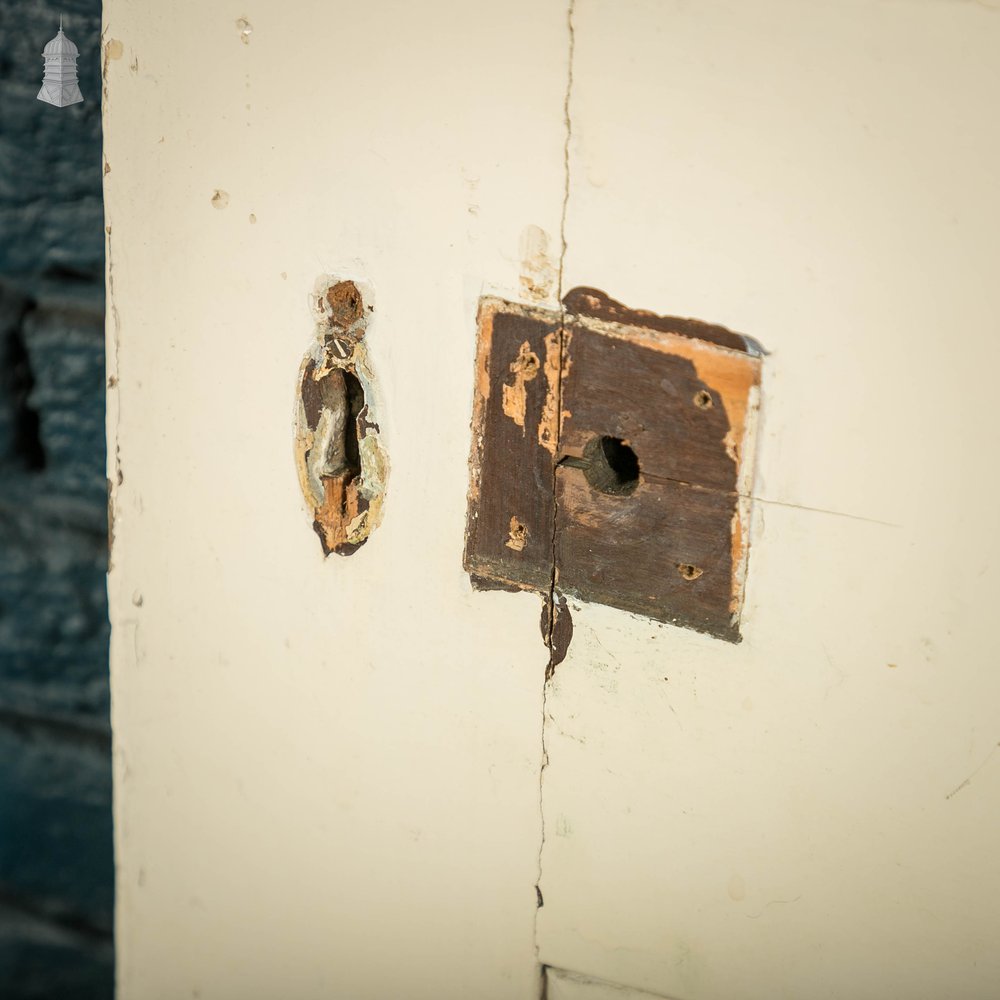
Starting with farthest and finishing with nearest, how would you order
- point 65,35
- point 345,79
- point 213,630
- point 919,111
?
point 65,35, point 213,630, point 345,79, point 919,111

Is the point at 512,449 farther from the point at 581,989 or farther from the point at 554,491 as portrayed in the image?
the point at 581,989

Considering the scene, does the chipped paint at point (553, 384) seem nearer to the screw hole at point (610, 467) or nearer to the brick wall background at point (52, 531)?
the screw hole at point (610, 467)

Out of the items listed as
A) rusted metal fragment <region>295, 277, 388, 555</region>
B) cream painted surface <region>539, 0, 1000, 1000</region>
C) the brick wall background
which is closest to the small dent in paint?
cream painted surface <region>539, 0, 1000, 1000</region>

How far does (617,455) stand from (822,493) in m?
0.08

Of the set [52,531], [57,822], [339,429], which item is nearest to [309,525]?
[339,429]

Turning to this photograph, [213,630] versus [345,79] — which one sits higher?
[345,79]

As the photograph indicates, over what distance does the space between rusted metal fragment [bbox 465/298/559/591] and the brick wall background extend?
419mm

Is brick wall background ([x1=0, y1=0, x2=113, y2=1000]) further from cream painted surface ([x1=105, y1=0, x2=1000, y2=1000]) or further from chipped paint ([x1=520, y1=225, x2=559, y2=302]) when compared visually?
chipped paint ([x1=520, y1=225, x2=559, y2=302])

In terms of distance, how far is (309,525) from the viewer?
1.97ft

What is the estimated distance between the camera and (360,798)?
631 mm

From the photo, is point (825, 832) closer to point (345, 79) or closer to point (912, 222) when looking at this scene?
point (912, 222)

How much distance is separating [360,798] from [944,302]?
1.17 ft

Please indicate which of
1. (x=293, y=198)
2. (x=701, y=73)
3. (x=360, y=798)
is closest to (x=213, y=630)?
(x=360, y=798)

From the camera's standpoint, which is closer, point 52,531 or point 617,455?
point 617,455
